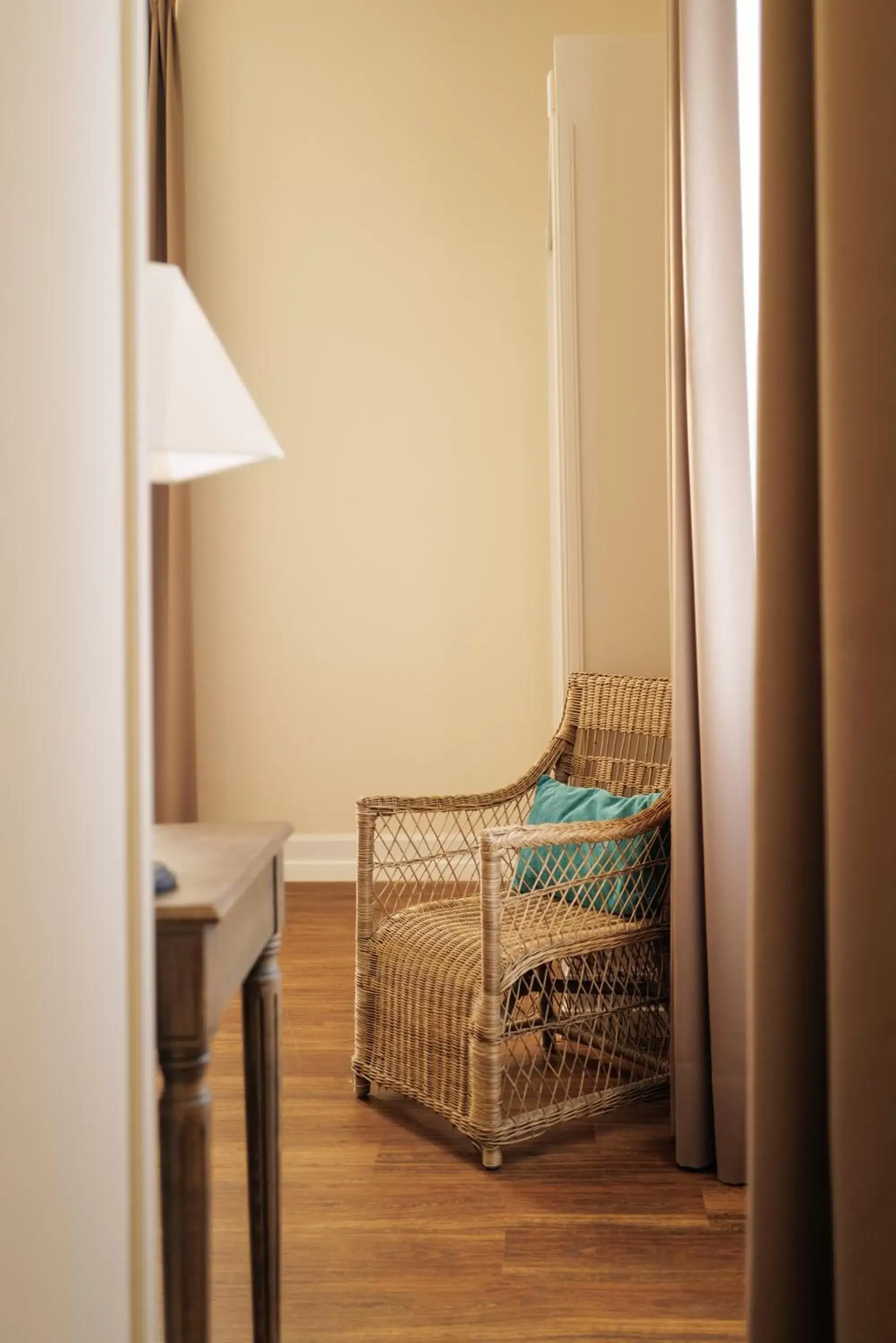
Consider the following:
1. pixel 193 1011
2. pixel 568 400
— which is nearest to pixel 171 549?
pixel 568 400

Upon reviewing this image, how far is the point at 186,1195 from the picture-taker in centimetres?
118

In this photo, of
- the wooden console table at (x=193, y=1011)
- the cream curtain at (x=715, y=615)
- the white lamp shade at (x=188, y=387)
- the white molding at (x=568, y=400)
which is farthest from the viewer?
the white molding at (x=568, y=400)

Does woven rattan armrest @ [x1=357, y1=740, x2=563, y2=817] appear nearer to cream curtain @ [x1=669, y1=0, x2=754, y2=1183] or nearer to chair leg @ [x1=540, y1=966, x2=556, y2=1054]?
chair leg @ [x1=540, y1=966, x2=556, y2=1054]

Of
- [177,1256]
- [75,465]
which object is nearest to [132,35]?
[75,465]

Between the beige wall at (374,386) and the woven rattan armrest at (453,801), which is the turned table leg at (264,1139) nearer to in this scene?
the woven rattan armrest at (453,801)

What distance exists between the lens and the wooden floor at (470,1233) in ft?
5.82

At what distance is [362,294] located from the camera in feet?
15.6

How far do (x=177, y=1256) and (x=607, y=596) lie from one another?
2.08m

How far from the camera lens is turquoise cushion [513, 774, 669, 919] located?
99.1 inches

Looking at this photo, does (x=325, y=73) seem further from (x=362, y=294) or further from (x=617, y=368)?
(x=617, y=368)

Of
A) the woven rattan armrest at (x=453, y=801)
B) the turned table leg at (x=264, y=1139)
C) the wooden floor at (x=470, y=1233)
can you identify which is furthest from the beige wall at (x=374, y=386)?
the turned table leg at (x=264, y=1139)

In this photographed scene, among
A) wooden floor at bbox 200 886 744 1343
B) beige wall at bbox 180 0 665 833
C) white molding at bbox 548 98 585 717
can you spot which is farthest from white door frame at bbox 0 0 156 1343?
beige wall at bbox 180 0 665 833

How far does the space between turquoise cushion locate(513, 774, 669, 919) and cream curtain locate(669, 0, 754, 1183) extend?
0.75ft

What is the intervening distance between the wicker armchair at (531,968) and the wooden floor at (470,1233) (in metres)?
0.08
